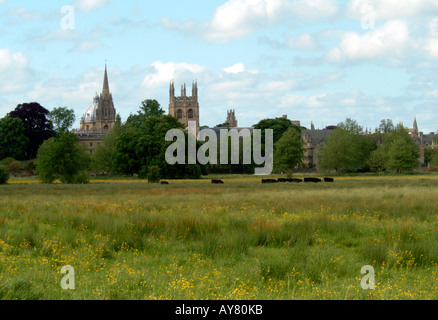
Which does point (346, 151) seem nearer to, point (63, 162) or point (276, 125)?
point (276, 125)

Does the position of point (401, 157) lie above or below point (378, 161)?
above

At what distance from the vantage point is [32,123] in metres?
110

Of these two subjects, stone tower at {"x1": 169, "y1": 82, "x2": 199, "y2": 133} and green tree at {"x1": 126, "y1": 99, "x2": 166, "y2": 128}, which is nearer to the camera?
green tree at {"x1": 126, "y1": 99, "x2": 166, "y2": 128}

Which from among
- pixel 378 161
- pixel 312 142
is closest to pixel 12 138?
pixel 378 161

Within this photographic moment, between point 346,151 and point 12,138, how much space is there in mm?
67153

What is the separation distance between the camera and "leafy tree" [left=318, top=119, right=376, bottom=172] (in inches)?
3418

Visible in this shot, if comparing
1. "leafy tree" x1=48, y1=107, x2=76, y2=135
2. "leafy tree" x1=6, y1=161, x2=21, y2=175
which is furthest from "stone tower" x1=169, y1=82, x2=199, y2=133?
"leafy tree" x1=6, y1=161, x2=21, y2=175

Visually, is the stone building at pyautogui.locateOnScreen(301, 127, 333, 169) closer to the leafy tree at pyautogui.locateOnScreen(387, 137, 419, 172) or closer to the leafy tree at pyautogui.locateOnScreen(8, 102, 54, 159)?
the leafy tree at pyautogui.locateOnScreen(387, 137, 419, 172)

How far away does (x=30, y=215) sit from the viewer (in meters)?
16.2

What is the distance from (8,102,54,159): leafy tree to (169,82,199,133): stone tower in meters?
63.6

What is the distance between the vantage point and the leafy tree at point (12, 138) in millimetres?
100188

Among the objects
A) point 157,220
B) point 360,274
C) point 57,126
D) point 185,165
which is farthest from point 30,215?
point 57,126

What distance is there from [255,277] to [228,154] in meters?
95.5
